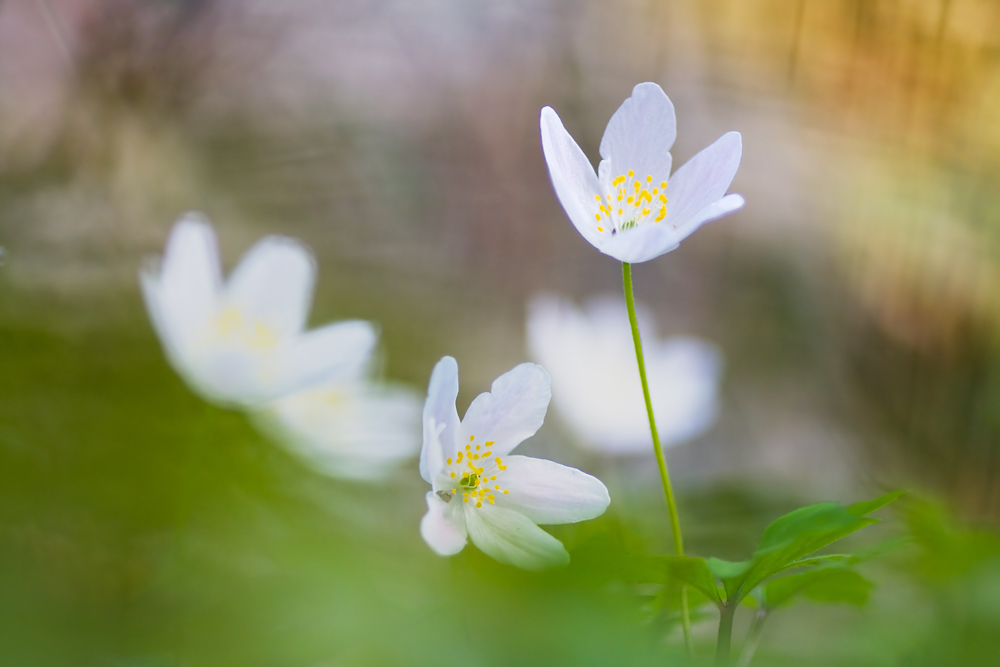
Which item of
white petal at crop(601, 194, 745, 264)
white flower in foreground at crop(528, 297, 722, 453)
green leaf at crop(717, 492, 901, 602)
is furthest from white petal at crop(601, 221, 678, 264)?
white flower in foreground at crop(528, 297, 722, 453)

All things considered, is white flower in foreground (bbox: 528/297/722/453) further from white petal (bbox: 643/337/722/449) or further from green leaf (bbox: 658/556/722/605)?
green leaf (bbox: 658/556/722/605)

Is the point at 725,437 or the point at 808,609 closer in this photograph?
the point at 808,609

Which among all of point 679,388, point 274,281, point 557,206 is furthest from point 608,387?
point 557,206

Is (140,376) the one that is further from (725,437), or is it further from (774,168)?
(774,168)

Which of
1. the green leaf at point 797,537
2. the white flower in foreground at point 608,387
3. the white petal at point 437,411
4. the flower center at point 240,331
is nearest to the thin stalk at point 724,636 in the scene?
the green leaf at point 797,537

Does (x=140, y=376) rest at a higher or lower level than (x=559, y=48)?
lower

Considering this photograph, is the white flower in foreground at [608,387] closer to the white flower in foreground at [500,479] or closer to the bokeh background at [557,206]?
the bokeh background at [557,206]

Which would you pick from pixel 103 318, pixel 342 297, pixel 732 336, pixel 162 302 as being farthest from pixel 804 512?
pixel 732 336
